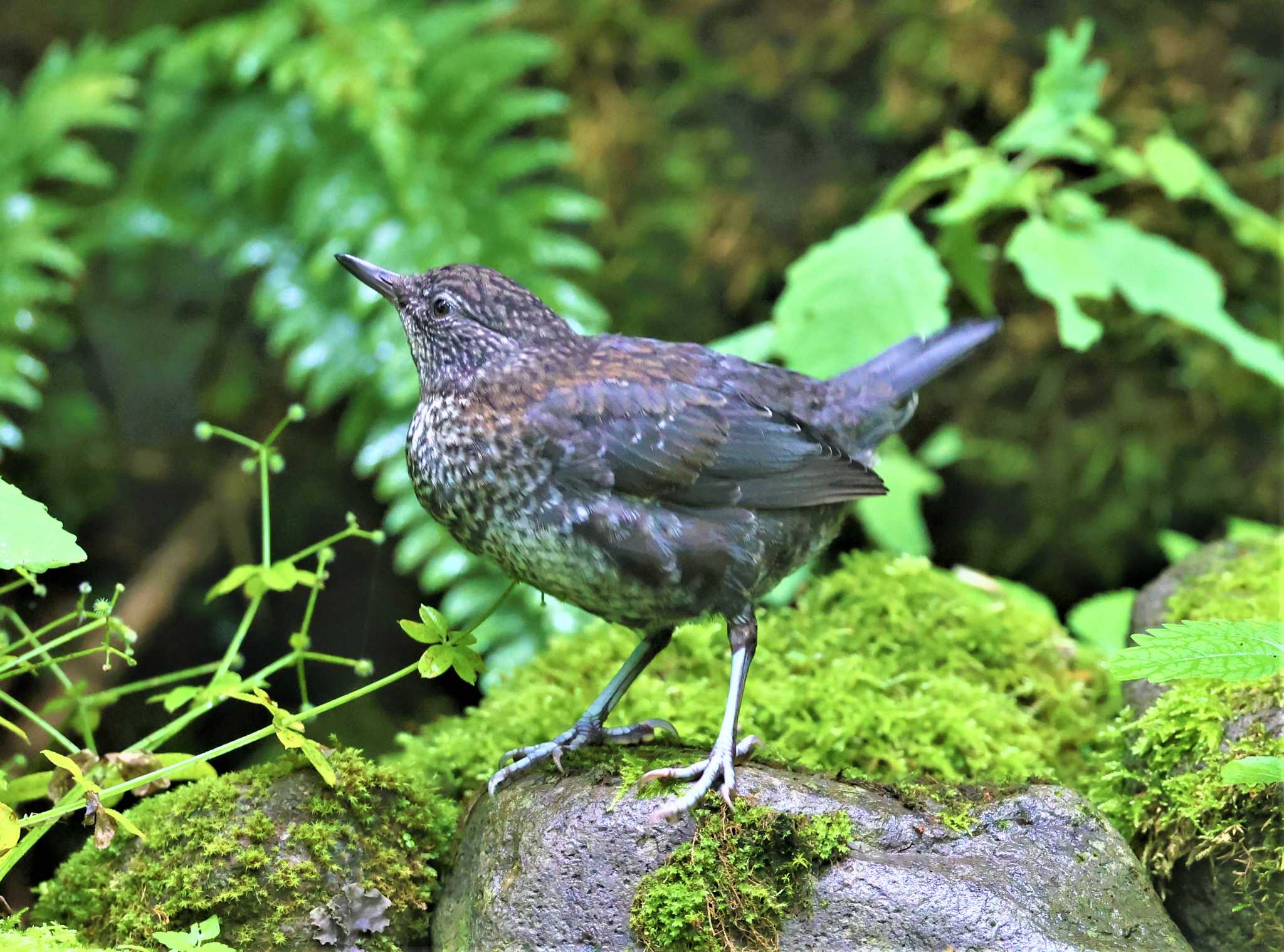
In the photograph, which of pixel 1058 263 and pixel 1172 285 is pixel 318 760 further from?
pixel 1172 285

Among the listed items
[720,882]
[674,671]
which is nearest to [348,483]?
[674,671]

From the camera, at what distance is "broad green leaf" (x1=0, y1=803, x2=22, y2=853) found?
2.13 m

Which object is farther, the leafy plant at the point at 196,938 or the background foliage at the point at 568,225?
the background foliage at the point at 568,225

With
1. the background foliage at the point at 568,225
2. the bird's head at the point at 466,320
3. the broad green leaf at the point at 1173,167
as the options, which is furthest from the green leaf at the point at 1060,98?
the bird's head at the point at 466,320

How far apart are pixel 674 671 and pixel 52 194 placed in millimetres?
3800

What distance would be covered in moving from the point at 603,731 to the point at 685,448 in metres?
0.71

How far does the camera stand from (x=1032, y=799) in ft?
8.17

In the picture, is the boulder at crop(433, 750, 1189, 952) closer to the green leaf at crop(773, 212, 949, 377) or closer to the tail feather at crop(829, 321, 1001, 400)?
the tail feather at crop(829, 321, 1001, 400)

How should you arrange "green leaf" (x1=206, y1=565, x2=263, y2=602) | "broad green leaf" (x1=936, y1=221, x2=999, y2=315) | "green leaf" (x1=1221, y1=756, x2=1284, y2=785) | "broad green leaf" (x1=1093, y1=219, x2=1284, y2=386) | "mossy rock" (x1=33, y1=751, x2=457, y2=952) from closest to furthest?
→ 1. "green leaf" (x1=1221, y1=756, x2=1284, y2=785)
2. "mossy rock" (x1=33, y1=751, x2=457, y2=952)
3. "green leaf" (x1=206, y1=565, x2=263, y2=602)
4. "broad green leaf" (x1=1093, y1=219, x2=1284, y2=386)
5. "broad green leaf" (x1=936, y1=221, x2=999, y2=315)

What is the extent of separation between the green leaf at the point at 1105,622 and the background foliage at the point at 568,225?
76cm

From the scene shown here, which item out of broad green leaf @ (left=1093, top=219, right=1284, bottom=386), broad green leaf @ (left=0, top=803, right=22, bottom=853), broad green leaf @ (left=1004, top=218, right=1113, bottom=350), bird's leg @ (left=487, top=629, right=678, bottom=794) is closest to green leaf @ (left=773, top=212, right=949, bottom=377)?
broad green leaf @ (left=1004, top=218, right=1113, bottom=350)

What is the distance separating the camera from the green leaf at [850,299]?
382 centimetres

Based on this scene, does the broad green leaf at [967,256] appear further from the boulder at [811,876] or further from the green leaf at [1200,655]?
the green leaf at [1200,655]

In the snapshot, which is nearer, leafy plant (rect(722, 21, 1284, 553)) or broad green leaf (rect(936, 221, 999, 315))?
leafy plant (rect(722, 21, 1284, 553))
